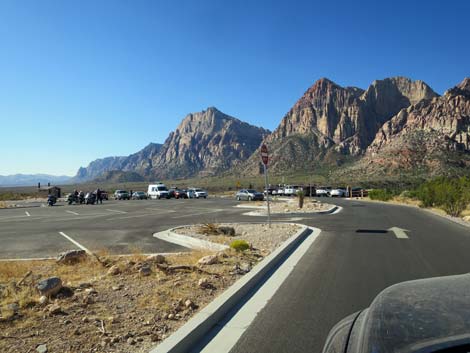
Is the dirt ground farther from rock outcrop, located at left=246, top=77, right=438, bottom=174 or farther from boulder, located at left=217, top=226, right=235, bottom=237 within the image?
rock outcrop, located at left=246, top=77, right=438, bottom=174

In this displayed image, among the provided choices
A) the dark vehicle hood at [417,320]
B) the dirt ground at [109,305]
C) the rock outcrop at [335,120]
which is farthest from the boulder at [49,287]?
the rock outcrop at [335,120]

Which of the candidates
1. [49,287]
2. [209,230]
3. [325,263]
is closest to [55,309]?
[49,287]

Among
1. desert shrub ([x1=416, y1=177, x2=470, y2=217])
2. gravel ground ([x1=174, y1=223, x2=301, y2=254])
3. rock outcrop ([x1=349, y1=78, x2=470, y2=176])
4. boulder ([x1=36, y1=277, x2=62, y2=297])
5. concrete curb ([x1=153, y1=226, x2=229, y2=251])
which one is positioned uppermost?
rock outcrop ([x1=349, y1=78, x2=470, y2=176])

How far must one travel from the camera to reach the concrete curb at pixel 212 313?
4066mm

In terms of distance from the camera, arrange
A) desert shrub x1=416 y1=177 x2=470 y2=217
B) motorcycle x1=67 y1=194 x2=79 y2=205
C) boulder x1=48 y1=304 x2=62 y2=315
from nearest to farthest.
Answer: boulder x1=48 y1=304 x2=62 y2=315, desert shrub x1=416 y1=177 x2=470 y2=217, motorcycle x1=67 y1=194 x2=79 y2=205

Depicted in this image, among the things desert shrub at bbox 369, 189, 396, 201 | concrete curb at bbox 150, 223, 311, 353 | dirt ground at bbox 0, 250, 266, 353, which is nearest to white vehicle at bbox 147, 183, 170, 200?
desert shrub at bbox 369, 189, 396, 201

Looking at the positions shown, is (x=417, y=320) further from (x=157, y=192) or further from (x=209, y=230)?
(x=157, y=192)

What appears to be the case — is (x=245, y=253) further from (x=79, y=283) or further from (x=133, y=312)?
(x=133, y=312)

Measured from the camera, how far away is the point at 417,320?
2.13 meters

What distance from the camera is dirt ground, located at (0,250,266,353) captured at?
422 cm

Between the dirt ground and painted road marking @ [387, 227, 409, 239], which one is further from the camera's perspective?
painted road marking @ [387, 227, 409, 239]

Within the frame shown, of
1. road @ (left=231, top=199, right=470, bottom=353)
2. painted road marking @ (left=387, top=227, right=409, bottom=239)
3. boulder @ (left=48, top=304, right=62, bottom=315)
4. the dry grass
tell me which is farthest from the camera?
the dry grass

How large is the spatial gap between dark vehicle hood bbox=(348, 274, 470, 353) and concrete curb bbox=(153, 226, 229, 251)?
314 inches

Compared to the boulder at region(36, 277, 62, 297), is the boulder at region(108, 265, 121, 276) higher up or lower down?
lower down
